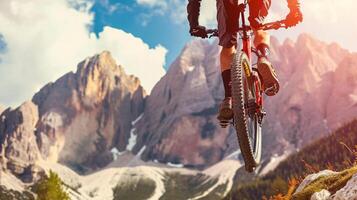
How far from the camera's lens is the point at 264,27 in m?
7.57

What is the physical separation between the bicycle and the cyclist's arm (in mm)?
284

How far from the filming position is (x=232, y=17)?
7.41 m

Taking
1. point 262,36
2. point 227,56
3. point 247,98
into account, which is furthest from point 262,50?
point 247,98

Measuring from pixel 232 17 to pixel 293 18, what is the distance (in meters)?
0.93

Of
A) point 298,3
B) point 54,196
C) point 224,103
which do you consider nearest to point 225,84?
point 224,103

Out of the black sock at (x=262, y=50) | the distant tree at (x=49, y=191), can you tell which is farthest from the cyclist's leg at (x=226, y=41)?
the distant tree at (x=49, y=191)

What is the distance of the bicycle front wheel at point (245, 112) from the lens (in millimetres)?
6566

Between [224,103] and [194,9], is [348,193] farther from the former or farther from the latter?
[194,9]

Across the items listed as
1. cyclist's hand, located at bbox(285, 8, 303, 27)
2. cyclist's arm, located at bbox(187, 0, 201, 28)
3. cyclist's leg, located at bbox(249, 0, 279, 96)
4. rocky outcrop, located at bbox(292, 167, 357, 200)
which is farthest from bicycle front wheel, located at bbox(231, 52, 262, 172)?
rocky outcrop, located at bbox(292, 167, 357, 200)

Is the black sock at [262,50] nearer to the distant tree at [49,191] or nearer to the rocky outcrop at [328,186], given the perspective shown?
the rocky outcrop at [328,186]

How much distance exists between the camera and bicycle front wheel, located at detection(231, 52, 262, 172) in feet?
21.5

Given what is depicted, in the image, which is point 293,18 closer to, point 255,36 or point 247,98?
point 255,36

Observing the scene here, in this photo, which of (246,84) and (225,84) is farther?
(225,84)

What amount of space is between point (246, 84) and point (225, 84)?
553mm
